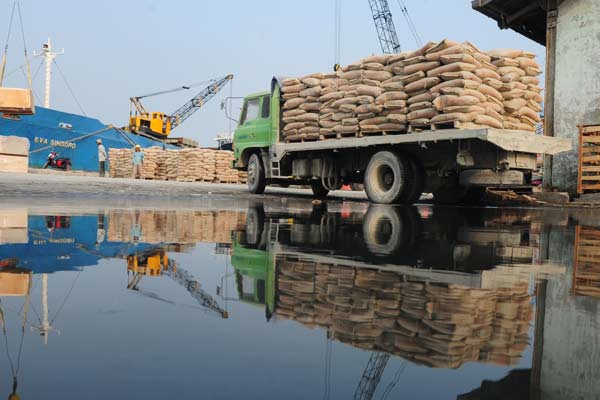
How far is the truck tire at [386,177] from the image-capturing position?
995 cm

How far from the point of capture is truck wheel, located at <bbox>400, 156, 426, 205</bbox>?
10.1 meters

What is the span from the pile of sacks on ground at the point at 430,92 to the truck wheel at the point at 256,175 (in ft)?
8.47

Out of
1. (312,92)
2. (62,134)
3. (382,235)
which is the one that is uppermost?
(62,134)

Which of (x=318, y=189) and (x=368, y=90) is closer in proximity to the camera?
(x=368, y=90)

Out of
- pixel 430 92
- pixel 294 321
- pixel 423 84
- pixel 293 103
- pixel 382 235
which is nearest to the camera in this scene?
pixel 294 321

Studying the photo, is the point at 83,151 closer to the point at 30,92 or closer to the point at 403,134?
the point at 30,92

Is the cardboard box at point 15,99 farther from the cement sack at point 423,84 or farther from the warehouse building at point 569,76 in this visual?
the warehouse building at point 569,76

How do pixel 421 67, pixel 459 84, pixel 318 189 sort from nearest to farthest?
pixel 459 84, pixel 421 67, pixel 318 189

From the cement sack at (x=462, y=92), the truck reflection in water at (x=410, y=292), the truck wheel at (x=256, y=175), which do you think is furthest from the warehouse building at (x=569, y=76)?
the truck reflection in water at (x=410, y=292)

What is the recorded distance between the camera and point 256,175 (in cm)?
1412

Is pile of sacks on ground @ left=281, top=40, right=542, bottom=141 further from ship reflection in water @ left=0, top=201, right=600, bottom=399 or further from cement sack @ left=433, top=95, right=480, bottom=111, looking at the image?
ship reflection in water @ left=0, top=201, right=600, bottom=399

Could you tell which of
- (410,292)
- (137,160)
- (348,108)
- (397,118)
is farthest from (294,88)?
(137,160)

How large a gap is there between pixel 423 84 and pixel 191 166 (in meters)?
19.1

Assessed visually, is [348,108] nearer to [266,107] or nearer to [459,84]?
[459,84]
